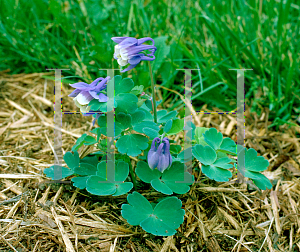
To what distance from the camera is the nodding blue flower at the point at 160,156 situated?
4.41 ft

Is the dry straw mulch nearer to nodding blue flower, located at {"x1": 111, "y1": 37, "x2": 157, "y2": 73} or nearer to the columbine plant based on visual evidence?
the columbine plant

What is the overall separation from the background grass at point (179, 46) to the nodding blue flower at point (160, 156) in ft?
3.12

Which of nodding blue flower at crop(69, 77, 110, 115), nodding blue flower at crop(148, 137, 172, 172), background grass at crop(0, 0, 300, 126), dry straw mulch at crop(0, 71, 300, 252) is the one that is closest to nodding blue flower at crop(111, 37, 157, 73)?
nodding blue flower at crop(69, 77, 110, 115)

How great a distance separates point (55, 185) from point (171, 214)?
690mm

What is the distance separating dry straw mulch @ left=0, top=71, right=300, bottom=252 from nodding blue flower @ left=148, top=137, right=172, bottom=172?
30 centimetres

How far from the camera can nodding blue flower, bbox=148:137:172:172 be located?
1343mm

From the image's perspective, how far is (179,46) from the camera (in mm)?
2537

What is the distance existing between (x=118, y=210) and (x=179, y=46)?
152 cm

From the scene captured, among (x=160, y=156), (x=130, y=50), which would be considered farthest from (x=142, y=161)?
(x=130, y=50)

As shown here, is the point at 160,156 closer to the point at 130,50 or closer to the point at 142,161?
the point at 142,161

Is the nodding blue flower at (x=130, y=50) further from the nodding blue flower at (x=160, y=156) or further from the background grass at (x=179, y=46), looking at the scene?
the background grass at (x=179, y=46)

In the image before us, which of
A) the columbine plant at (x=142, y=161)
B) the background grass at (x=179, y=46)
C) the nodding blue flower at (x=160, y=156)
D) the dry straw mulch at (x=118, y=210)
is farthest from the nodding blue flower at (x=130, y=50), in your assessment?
the background grass at (x=179, y=46)

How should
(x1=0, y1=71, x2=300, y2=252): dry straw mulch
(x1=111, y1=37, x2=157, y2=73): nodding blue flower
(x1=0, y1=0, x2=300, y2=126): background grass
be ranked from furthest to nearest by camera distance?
(x1=0, y1=0, x2=300, y2=126): background grass, (x1=0, y1=71, x2=300, y2=252): dry straw mulch, (x1=111, y1=37, x2=157, y2=73): nodding blue flower

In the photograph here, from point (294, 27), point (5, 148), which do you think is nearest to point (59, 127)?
point (5, 148)
